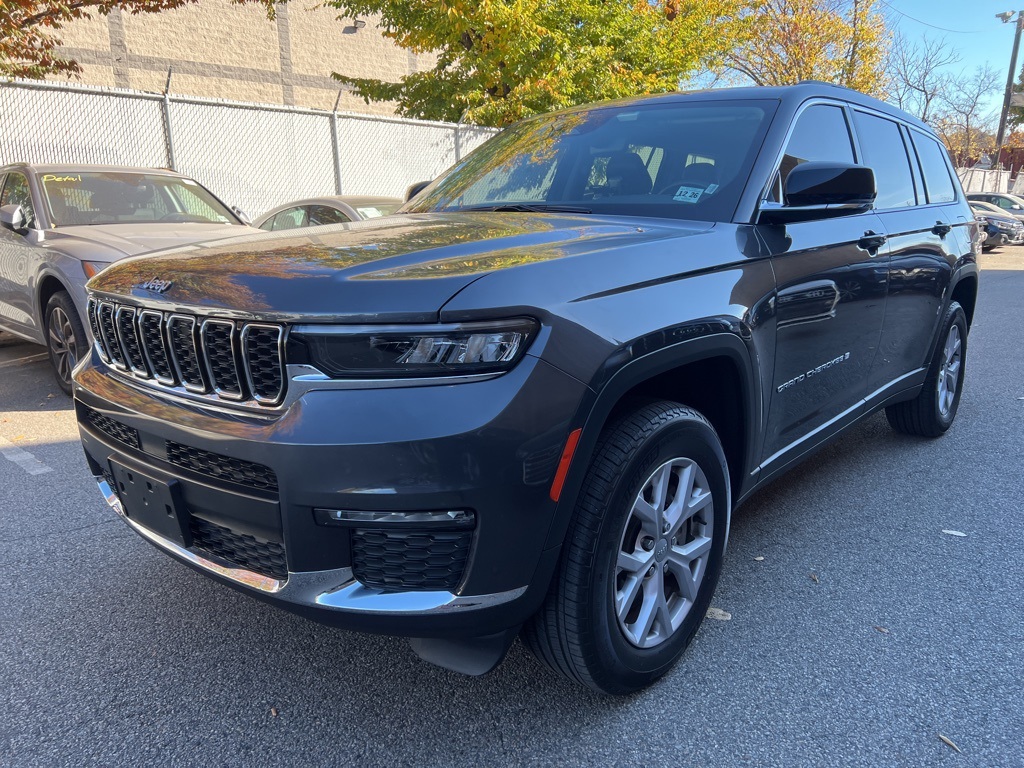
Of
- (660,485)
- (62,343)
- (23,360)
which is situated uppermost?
(660,485)

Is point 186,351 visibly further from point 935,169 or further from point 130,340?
point 935,169

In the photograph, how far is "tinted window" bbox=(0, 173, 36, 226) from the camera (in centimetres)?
617

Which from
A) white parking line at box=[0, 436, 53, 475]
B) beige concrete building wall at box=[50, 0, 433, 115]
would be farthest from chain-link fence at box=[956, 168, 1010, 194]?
white parking line at box=[0, 436, 53, 475]

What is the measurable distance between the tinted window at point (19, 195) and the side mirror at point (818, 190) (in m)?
5.81

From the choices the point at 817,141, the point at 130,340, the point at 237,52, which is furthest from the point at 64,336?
the point at 237,52

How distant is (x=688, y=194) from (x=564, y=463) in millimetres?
1358

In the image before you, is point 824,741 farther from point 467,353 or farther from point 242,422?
point 242,422

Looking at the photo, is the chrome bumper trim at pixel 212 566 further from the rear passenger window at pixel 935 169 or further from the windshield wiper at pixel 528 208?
the rear passenger window at pixel 935 169

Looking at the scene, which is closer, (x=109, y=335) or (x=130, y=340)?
(x=130, y=340)

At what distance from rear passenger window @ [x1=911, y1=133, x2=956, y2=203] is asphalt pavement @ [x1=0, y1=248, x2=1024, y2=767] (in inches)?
72.3

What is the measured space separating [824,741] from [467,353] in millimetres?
1456

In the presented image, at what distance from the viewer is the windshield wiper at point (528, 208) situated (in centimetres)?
294

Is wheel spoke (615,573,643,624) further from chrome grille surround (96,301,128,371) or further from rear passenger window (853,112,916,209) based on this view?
rear passenger window (853,112,916,209)

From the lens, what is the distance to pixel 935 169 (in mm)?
4527
